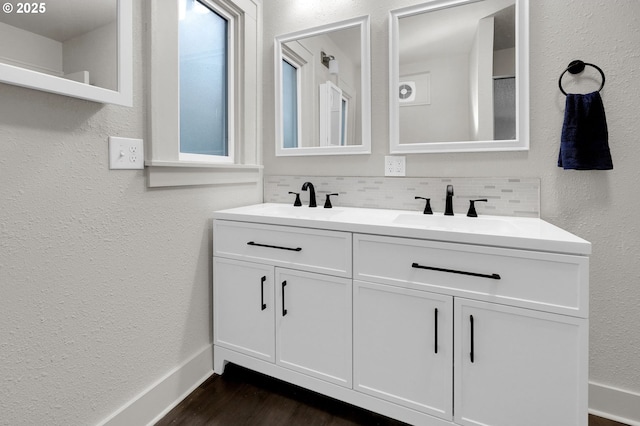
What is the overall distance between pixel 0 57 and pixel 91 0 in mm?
370

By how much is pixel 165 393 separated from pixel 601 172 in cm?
211

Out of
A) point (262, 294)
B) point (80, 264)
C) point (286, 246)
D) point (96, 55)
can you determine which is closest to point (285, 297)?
point (262, 294)

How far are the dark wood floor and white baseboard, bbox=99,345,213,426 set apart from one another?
0.03 m

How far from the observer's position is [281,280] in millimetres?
1479

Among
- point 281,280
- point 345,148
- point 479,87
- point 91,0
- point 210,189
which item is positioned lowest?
point 281,280

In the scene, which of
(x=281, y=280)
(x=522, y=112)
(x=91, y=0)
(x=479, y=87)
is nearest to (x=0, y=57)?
(x=91, y=0)

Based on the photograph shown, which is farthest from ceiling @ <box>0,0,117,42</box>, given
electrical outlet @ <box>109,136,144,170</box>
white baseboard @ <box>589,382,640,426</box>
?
white baseboard @ <box>589,382,640,426</box>

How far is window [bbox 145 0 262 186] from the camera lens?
138 cm

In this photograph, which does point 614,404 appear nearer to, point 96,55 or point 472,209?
point 472,209

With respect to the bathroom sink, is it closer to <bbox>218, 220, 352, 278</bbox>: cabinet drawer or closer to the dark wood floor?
<bbox>218, 220, 352, 278</bbox>: cabinet drawer

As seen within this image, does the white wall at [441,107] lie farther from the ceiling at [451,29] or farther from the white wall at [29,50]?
the white wall at [29,50]

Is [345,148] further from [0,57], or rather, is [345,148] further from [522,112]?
[0,57]

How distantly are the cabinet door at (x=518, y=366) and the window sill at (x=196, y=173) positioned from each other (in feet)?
4.10

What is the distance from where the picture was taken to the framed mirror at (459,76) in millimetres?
1497
